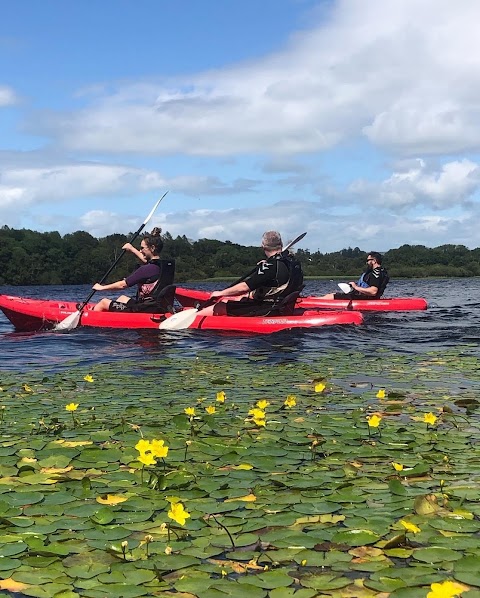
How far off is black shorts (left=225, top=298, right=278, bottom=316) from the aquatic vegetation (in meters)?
5.94

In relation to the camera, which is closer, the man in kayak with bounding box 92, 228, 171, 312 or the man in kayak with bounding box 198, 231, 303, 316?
the man in kayak with bounding box 198, 231, 303, 316

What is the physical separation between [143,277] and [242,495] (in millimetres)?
9295

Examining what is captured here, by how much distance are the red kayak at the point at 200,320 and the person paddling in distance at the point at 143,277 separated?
473 mm

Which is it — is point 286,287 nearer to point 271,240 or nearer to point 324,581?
point 271,240

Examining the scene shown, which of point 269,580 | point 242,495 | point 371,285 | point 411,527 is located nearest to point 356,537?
point 411,527

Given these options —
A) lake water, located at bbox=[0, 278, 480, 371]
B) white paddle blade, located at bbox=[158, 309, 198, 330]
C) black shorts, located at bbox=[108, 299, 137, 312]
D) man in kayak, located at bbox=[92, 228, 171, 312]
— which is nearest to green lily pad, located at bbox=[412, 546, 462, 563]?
lake water, located at bbox=[0, 278, 480, 371]

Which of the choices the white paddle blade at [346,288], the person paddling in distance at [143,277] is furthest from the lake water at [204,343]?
the white paddle blade at [346,288]

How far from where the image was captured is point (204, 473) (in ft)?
12.4

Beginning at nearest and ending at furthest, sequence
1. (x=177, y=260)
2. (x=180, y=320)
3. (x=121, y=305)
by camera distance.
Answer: (x=180, y=320)
(x=121, y=305)
(x=177, y=260)

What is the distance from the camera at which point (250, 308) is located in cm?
1241

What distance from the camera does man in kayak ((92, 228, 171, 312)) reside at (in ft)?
39.9

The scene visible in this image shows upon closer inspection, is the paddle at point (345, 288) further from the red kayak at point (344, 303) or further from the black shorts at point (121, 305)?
the black shorts at point (121, 305)

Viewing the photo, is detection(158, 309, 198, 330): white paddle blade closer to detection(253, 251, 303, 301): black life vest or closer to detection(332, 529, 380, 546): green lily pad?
detection(253, 251, 303, 301): black life vest

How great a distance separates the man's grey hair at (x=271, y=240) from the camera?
36.0 ft
